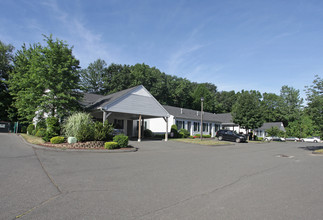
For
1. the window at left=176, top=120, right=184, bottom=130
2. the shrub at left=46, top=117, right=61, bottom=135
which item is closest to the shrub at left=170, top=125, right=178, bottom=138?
the window at left=176, top=120, right=184, bottom=130

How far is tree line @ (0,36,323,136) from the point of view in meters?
18.2

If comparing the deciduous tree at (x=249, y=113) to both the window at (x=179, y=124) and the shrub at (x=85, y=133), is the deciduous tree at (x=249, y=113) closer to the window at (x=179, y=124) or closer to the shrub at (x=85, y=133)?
the window at (x=179, y=124)

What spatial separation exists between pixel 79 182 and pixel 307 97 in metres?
21.7

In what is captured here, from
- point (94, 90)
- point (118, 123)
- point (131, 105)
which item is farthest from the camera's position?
point (94, 90)

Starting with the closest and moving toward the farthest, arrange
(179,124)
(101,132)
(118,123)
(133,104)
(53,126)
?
(101,132) → (53,126) → (133,104) → (118,123) → (179,124)

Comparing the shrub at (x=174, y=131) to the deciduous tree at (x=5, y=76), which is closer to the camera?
the shrub at (x=174, y=131)

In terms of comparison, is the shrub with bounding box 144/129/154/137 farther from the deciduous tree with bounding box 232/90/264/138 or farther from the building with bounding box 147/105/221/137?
the deciduous tree with bounding box 232/90/264/138

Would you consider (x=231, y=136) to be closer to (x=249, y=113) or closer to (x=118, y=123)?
(x=249, y=113)

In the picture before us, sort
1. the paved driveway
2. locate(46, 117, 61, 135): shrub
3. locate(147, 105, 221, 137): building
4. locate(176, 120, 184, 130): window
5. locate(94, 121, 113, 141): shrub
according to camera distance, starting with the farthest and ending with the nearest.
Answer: locate(176, 120, 184, 130): window
locate(147, 105, 221, 137): building
locate(46, 117, 61, 135): shrub
locate(94, 121, 113, 141): shrub
the paved driveway

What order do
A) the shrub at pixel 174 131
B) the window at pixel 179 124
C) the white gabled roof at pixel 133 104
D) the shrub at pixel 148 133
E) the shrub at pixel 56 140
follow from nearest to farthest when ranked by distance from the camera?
the shrub at pixel 56 140, the white gabled roof at pixel 133 104, the shrub at pixel 148 133, the shrub at pixel 174 131, the window at pixel 179 124

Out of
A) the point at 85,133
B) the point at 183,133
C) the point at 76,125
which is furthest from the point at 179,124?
the point at 85,133

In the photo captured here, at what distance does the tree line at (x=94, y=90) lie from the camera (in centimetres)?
1817

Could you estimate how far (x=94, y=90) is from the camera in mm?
55844

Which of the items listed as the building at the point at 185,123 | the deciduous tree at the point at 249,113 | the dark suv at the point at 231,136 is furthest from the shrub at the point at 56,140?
the deciduous tree at the point at 249,113
